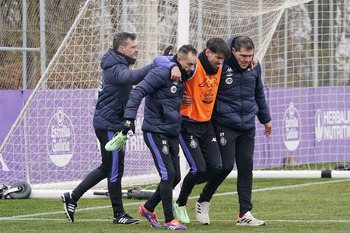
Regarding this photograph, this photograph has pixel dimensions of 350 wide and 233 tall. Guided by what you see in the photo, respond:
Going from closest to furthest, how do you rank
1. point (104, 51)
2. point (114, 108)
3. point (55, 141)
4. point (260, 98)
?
point (114, 108)
point (260, 98)
point (104, 51)
point (55, 141)

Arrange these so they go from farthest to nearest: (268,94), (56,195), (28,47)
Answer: (268,94) → (28,47) → (56,195)

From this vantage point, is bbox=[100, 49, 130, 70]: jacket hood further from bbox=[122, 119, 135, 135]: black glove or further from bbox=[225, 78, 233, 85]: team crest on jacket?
bbox=[225, 78, 233, 85]: team crest on jacket

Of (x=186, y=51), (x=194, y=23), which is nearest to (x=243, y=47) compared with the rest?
(x=186, y=51)

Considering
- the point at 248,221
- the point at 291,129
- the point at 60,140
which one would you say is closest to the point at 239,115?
the point at 248,221

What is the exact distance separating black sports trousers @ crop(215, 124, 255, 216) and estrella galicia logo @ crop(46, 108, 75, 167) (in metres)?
4.77

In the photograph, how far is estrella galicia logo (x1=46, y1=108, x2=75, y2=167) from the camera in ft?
43.8

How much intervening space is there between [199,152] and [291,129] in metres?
10.1

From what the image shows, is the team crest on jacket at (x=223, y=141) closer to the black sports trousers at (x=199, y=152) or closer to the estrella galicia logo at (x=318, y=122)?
the black sports trousers at (x=199, y=152)

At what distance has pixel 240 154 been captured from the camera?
9086 millimetres

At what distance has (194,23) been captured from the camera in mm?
12484

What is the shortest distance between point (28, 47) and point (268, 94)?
5587mm

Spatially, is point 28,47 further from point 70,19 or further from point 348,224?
point 348,224

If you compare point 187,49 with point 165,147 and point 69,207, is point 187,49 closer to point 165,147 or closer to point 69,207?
point 165,147

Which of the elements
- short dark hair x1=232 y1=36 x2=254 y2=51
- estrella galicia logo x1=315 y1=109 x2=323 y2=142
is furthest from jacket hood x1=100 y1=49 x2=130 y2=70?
estrella galicia logo x1=315 y1=109 x2=323 y2=142
